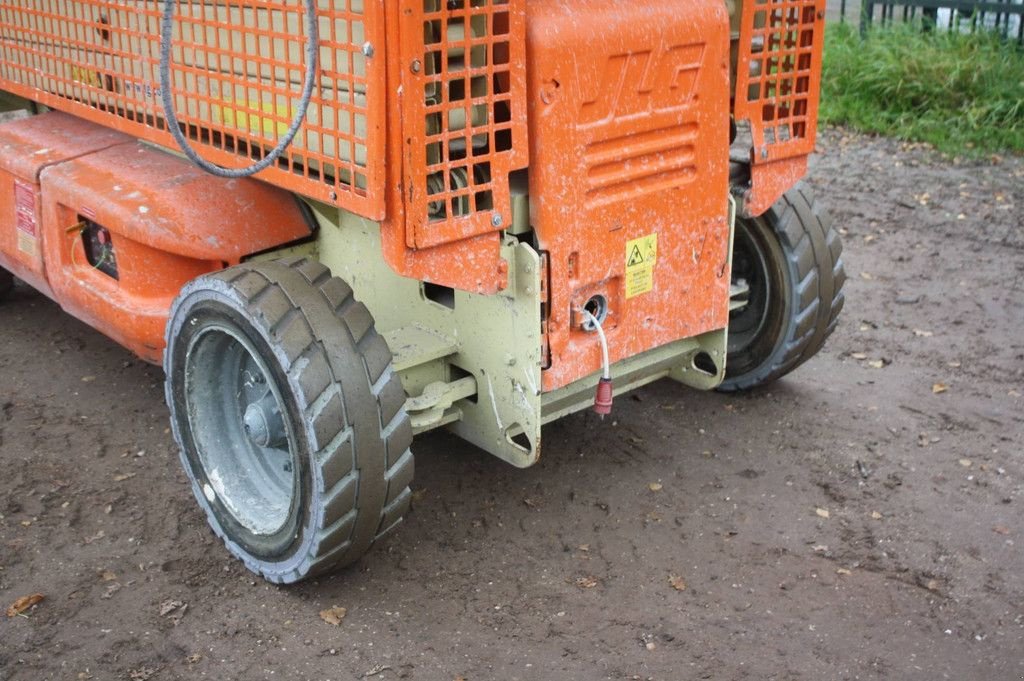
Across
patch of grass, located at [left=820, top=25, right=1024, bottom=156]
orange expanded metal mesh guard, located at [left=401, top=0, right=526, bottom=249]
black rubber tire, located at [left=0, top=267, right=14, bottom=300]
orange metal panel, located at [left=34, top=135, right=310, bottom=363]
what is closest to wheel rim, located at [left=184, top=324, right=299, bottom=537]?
orange metal panel, located at [left=34, top=135, right=310, bottom=363]

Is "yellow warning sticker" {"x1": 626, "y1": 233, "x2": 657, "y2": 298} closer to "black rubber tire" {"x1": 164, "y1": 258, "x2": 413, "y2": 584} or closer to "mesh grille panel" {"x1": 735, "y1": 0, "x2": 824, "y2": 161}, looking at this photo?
"mesh grille panel" {"x1": 735, "y1": 0, "x2": 824, "y2": 161}

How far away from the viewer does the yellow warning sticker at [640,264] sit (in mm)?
3482

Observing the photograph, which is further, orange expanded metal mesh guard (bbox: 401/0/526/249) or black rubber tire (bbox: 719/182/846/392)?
black rubber tire (bbox: 719/182/846/392)

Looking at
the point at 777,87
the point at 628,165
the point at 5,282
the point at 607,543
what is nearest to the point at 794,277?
the point at 777,87

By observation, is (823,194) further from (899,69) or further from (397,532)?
(397,532)

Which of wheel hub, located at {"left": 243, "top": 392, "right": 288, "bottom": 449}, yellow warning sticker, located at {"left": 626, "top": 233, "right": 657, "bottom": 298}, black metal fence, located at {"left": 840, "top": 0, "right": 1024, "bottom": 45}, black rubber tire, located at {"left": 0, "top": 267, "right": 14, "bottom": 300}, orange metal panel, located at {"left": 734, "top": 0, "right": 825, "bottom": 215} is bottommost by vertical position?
black rubber tire, located at {"left": 0, "top": 267, "right": 14, "bottom": 300}

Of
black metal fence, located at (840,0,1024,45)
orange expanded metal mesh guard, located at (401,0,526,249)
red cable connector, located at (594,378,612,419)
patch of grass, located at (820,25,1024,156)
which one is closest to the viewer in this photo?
orange expanded metal mesh guard, located at (401,0,526,249)

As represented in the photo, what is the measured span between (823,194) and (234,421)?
173 inches

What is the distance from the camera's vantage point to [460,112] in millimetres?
3141

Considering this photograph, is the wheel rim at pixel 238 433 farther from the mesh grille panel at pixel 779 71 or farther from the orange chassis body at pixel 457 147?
the mesh grille panel at pixel 779 71

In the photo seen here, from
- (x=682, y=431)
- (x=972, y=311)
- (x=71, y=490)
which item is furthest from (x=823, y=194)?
(x=71, y=490)

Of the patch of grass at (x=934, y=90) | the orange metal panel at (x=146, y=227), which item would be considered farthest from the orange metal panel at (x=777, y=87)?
the patch of grass at (x=934, y=90)

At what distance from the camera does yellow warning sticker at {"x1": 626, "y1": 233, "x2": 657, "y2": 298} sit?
11.4ft

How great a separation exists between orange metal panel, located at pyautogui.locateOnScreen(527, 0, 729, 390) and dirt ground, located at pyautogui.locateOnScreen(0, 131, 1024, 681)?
58 centimetres
